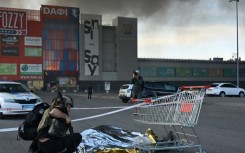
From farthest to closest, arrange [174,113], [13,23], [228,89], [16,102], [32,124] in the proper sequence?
[13,23]
[228,89]
[16,102]
[174,113]
[32,124]

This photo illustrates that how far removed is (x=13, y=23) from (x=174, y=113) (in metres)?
70.8

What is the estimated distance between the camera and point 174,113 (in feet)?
24.1

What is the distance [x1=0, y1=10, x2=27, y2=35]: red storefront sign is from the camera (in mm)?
73312

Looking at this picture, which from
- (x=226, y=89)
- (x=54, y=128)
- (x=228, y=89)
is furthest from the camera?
(x=228, y=89)

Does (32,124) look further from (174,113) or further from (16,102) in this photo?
(16,102)

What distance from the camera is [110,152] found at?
6910mm

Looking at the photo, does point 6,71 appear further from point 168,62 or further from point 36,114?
point 36,114

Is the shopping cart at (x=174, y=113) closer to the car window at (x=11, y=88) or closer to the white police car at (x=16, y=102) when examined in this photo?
the white police car at (x=16, y=102)

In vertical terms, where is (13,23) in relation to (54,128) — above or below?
above

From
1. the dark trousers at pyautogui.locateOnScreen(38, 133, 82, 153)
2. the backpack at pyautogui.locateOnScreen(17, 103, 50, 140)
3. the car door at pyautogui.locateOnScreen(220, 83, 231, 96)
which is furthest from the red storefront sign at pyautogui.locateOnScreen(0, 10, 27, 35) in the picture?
the dark trousers at pyautogui.locateOnScreen(38, 133, 82, 153)

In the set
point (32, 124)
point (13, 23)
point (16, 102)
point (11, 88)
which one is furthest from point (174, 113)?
point (13, 23)

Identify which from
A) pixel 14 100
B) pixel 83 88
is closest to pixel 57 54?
pixel 83 88

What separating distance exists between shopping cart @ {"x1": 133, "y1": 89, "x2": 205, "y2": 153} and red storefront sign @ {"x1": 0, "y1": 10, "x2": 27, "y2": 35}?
69628 millimetres

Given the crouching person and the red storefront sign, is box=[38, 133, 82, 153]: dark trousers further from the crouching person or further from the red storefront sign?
the red storefront sign
